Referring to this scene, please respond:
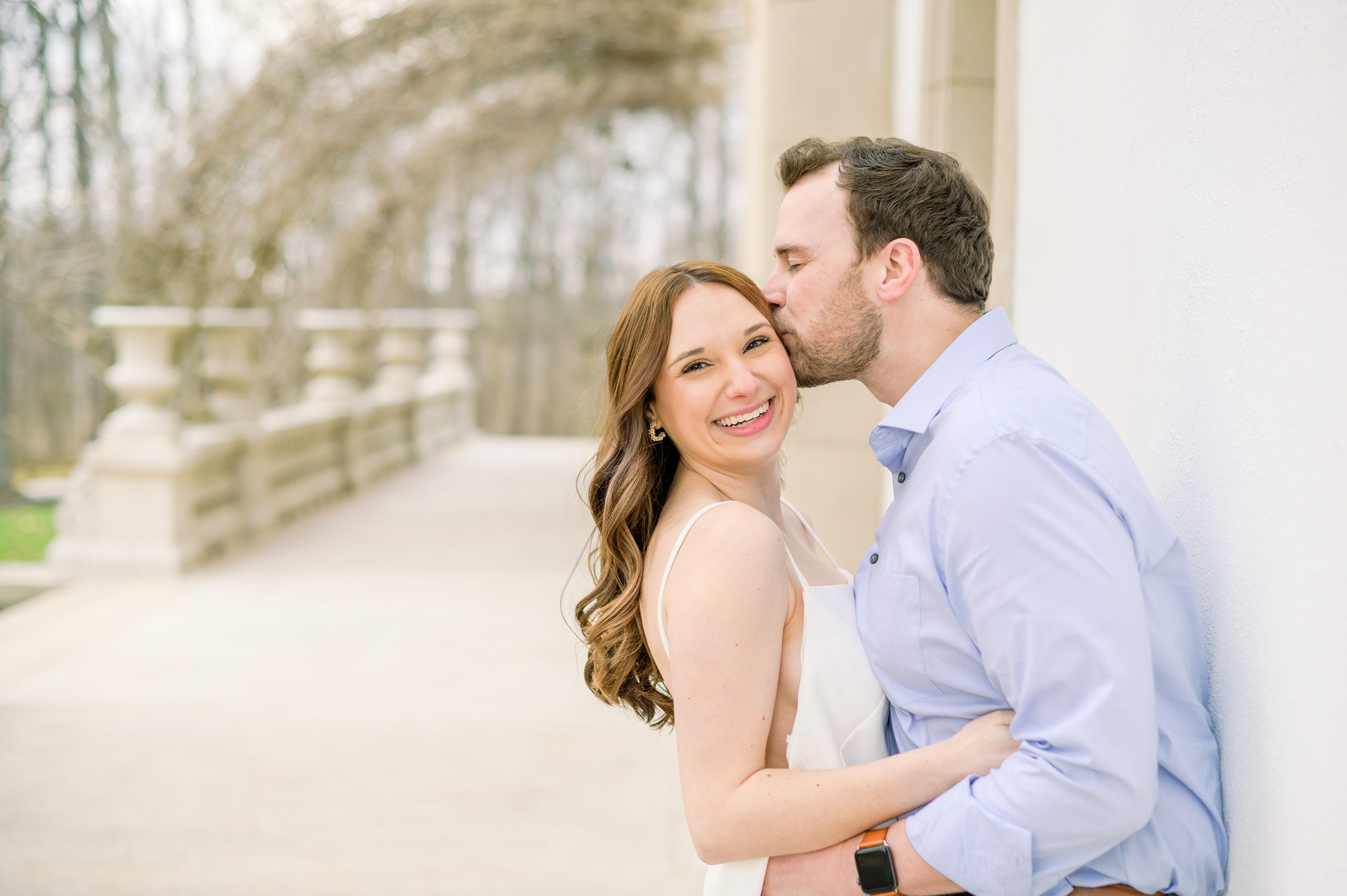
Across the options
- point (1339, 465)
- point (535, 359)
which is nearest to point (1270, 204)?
point (1339, 465)

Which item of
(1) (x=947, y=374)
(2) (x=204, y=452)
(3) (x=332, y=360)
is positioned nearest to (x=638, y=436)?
(1) (x=947, y=374)

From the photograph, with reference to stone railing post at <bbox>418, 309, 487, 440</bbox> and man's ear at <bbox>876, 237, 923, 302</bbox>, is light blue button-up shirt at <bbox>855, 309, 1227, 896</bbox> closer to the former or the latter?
man's ear at <bbox>876, 237, 923, 302</bbox>

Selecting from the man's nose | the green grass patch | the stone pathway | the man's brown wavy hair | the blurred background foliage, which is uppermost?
the blurred background foliage

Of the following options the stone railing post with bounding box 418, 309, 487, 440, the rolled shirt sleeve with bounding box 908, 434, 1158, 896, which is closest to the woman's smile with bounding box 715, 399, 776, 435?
the rolled shirt sleeve with bounding box 908, 434, 1158, 896

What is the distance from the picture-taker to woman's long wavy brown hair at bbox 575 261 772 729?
1834 millimetres

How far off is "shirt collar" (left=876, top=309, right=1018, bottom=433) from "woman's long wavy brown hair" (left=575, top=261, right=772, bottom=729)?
14.5 inches

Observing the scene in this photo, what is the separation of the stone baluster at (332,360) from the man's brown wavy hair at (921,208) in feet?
30.0

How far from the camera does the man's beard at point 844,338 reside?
1.69 metres

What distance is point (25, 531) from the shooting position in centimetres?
955

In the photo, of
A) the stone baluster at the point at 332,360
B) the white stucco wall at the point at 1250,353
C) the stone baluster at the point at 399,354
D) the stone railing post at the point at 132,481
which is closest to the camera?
the white stucco wall at the point at 1250,353

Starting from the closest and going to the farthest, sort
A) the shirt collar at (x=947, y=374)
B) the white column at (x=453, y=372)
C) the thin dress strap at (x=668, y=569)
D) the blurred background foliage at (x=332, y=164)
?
the shirt collar at (x=947, y=374) → the thin dress strap at (x=668, y=569) → the blurred background foliage at (x=332, y=164) → the white column at (x=453, y=372)

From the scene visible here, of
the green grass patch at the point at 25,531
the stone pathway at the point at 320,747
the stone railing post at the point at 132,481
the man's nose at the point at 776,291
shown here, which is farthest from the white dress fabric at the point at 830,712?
the green grass patch at the point at 25,531

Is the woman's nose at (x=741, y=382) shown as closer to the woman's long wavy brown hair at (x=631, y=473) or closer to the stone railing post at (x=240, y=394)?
the woman's long wavy brown hair at (x=631, y=473)

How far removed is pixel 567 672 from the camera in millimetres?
5355
